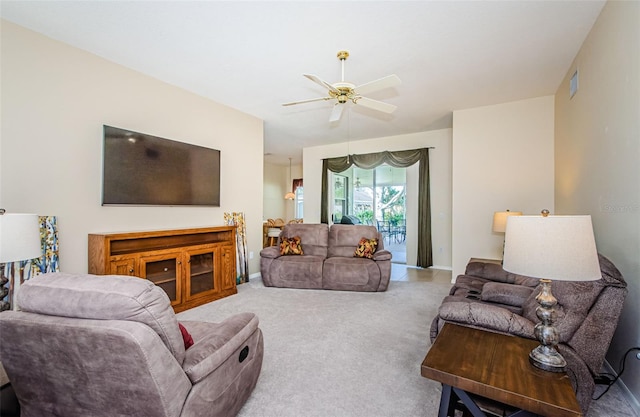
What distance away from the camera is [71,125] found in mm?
2896

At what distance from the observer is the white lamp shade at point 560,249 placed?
1.23 m

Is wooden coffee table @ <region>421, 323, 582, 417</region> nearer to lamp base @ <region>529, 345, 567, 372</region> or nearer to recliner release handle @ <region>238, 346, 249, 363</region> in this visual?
lamp base @ <region>529, 345, 567, 372</region>

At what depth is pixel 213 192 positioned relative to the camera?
435cm

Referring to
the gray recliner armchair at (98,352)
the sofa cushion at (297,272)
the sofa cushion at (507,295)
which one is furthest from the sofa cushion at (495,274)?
the gray recliner armchair at (98,352)

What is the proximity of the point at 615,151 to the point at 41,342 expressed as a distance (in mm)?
3655

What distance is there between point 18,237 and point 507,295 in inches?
136

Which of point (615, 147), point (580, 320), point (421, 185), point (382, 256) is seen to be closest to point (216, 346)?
point (580, 320)

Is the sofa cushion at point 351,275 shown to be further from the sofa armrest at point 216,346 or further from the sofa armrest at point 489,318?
the sofa armrest at point 216,346

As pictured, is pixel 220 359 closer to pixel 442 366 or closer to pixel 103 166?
pixel 442 366

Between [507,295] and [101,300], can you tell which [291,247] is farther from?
[101,300]

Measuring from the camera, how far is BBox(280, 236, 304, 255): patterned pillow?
15.5ft

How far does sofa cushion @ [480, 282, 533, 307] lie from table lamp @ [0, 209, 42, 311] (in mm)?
3312

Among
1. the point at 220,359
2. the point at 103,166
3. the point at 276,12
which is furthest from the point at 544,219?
the point at 103,166

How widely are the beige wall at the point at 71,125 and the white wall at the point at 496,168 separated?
4.26 m
